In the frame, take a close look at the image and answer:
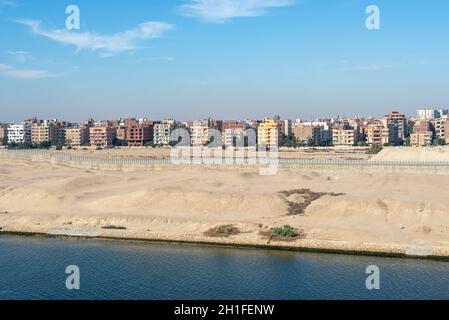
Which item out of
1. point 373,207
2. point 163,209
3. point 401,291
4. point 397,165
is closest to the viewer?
point 401,291

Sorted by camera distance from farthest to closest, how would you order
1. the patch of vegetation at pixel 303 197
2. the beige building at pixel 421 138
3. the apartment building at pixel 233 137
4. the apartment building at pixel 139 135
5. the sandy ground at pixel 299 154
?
the apartment building at pixel 139 135
the apartment building at pixel 233 137
the beige building at pixel 421 138
the sandy ground at pixel 299 154
the patch of vegetation at pixel 303 197

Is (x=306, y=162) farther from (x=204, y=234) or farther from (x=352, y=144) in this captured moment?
(x=352, y=144)

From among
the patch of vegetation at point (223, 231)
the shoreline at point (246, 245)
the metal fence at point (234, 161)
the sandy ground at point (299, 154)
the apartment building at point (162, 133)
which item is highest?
the apartment building at point (162, 133)

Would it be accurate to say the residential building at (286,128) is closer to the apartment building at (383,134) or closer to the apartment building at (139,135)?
the apartment building at (383,134)

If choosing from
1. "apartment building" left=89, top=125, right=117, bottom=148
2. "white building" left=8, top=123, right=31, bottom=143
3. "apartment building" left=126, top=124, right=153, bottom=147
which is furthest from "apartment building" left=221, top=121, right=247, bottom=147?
"white building" left=8, top=123, right=31, bottom=143

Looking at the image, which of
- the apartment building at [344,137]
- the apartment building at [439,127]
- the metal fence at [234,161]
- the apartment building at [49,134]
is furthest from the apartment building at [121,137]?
the apartment building at [439,127]
